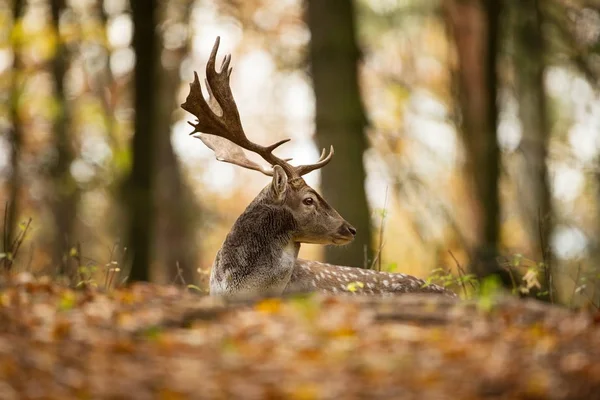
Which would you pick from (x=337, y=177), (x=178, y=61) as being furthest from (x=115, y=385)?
(x=178, y=61)

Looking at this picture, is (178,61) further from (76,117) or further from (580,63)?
(580,63)

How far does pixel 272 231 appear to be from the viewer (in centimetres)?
848

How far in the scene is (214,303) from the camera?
5.25 m

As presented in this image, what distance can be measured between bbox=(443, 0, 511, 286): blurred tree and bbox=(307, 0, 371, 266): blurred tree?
1.62 metres

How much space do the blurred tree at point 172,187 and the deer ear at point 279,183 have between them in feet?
47.0

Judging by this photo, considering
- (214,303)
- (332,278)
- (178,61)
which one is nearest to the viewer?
(214,303)

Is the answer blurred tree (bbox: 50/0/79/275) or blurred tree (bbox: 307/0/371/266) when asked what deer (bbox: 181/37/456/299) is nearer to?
blurred tree (bbox: 307/0/371/266)

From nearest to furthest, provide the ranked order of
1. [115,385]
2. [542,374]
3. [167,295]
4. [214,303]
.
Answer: [115,385]
[542,374]
[214,303]
[167,295]

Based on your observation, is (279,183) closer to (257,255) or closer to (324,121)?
(257,255)

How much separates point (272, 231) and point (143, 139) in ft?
12.9

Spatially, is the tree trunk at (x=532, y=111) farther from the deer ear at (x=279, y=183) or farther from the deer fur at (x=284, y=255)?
the deer ear at (x=279, y=183)

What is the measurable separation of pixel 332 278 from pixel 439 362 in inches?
176

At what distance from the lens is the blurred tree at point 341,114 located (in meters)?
11.4

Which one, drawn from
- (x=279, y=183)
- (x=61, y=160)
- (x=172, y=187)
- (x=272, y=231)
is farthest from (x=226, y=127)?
(x=172, y=187)
